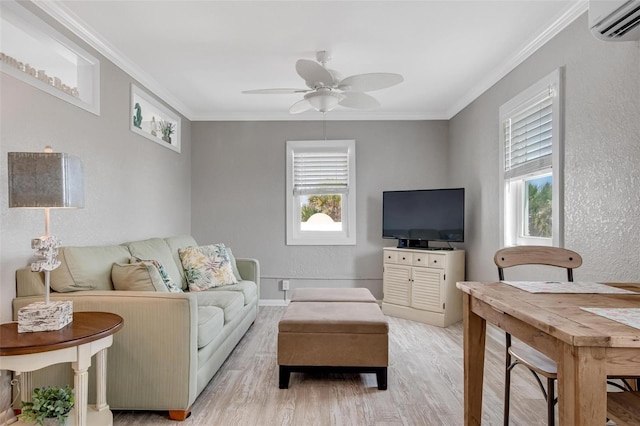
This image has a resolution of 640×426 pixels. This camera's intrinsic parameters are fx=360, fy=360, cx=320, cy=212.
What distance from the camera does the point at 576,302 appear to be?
1.37m

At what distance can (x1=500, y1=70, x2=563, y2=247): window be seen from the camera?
256 centimetres

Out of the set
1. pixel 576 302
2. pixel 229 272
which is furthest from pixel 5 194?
pixel 576 302

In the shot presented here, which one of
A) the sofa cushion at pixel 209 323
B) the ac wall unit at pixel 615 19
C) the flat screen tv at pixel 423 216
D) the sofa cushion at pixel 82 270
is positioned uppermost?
the ac wall unit at pixel 615 19

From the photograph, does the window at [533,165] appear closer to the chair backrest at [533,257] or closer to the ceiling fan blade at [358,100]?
the chair backrest at [533,257]

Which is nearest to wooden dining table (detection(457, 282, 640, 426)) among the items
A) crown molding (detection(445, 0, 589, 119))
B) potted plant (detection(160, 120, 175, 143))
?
crown molding (detection(445, 0, 589, 119))

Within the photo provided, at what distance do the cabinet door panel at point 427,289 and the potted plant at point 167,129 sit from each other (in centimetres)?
326

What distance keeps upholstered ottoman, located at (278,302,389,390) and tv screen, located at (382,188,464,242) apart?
203 centimetres

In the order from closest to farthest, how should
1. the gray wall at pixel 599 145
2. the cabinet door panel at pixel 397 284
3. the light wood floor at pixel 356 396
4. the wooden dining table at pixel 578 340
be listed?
the wooden dining table at pixel 578 340 < the gray wall at pixel 599 145 < the light wood floor at pixel 356 396 < the cabinet door panel at pixel 397 284

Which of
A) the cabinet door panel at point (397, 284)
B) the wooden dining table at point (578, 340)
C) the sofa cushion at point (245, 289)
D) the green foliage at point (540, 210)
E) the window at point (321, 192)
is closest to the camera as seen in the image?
the wooden dining table at point (578, 340)

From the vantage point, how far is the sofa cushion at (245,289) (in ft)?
11.3

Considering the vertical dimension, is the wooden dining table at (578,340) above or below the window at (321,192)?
below

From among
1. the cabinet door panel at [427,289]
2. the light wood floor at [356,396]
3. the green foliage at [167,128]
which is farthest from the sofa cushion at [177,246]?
the cabinet door panel at [427,289]

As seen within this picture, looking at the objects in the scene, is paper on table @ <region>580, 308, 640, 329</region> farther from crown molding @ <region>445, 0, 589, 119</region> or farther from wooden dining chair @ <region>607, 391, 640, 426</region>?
crown molding @ <region>445, 0, 589, 119</region>

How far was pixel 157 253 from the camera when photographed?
3.17 m
